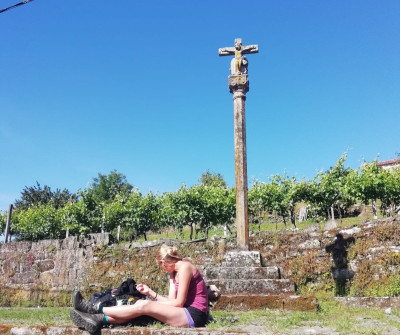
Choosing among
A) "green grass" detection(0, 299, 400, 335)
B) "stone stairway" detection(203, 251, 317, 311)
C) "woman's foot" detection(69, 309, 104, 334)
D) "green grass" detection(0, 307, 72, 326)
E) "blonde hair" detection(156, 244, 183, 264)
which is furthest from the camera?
"stone stairway" detection(203, 251, 317, 311)

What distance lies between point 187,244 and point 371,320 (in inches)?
230

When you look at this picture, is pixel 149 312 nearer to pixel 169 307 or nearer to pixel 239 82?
pixel 169 307

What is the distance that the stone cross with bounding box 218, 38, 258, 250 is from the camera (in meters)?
8.49

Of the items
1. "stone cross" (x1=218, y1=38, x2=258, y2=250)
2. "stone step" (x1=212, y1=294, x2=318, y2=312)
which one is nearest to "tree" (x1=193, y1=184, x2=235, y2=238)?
"stone cross" (x1=218, y1=38, x2=258, y2=250)

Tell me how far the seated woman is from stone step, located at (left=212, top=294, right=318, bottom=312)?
266 cm

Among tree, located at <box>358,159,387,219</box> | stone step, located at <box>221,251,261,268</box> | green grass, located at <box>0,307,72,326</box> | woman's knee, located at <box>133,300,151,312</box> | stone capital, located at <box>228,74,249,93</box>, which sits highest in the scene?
tree, located at <box>358,159,387,219</box>

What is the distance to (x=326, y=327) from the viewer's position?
184 inches

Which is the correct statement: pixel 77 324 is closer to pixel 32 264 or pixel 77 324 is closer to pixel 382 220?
pixel 382 220

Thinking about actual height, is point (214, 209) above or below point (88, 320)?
above

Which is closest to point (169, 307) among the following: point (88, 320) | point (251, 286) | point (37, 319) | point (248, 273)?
point (88, 320)

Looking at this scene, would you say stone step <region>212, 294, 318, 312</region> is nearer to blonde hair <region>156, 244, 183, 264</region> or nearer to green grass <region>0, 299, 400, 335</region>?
green grass <region>0, 299, 400, 335</region>

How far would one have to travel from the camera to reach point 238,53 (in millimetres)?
9211

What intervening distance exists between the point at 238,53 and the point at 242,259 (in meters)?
4.76

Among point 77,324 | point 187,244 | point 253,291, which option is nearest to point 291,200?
point 187,244
